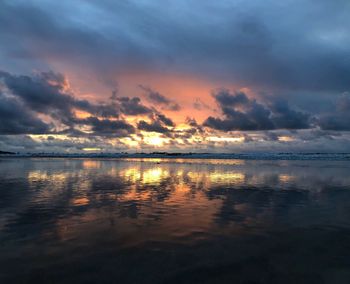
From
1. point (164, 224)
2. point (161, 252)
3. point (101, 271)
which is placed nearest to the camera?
point (101, 271)

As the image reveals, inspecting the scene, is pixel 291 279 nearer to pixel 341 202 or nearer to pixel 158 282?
pixel 158 282

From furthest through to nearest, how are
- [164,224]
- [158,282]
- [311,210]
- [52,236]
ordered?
[311,210] → [164,224] → [52,236] → [158,282]

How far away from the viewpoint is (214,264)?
755 cm

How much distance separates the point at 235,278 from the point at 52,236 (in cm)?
600

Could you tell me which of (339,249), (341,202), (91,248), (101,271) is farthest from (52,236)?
(341,202)

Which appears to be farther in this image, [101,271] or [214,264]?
[214,264]

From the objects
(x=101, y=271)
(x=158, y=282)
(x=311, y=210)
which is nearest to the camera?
(x=158, y=282)

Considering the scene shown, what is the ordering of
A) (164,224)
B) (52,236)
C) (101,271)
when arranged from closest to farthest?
(101,271)
(52,236)
(164,224)

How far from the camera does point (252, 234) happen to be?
1017 cm

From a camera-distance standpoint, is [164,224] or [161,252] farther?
[164,224]

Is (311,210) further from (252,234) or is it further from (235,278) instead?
(235,278)

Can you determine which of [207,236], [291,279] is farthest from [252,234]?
[291,279]

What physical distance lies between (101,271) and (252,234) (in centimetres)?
529

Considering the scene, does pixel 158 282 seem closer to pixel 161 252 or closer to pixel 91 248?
pixel 161 252
